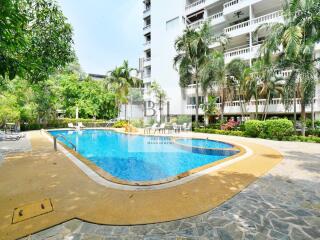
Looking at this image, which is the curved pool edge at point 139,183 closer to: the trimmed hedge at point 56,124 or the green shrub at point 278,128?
the green shrub at point 278,128

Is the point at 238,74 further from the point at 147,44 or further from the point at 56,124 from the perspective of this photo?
the point at 56,124

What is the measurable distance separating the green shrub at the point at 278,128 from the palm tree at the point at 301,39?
1932 millimetres

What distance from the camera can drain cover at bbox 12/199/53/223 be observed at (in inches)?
134

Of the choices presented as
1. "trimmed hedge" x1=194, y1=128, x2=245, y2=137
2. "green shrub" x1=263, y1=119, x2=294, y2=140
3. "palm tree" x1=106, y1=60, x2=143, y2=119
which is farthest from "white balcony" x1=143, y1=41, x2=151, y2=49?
"green shrub" x1=263, y1=119, x2=294, y2=140

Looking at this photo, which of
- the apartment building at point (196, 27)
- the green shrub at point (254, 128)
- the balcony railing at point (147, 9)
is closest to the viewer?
the green shrub at point (254, 128)

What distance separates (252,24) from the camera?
2119cm

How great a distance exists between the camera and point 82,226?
10.4ft

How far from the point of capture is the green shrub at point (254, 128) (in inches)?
612

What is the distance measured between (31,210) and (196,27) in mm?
27316

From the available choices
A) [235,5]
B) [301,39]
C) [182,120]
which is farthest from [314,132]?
[235,5]

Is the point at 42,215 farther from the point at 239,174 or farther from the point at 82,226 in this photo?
the point at 239,174

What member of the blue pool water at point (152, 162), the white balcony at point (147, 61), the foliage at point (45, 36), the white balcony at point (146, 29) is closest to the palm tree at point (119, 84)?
the white balcony at point (147, 61)

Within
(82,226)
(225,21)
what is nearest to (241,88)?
(225,21)

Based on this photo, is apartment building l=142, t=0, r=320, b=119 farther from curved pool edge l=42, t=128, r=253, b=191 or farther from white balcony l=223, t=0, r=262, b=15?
curved pool edge l=42, t=128, r=253, b=191
